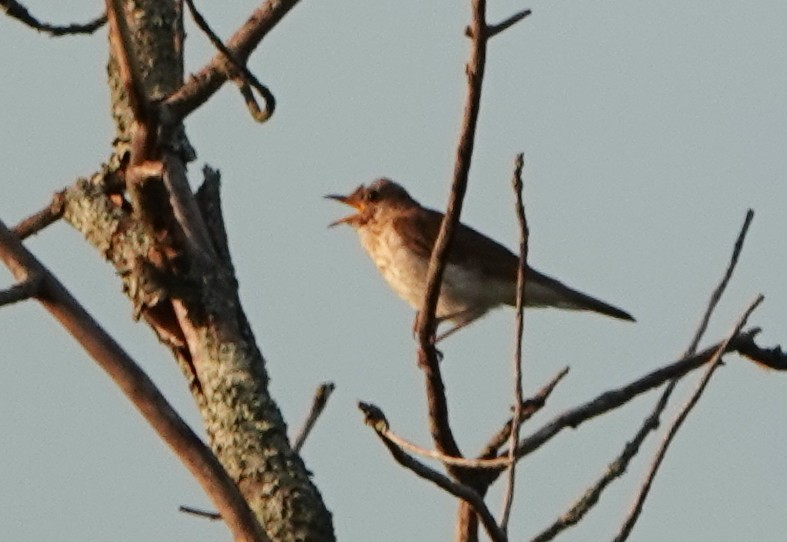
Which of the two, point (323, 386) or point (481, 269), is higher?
point (481, 269)

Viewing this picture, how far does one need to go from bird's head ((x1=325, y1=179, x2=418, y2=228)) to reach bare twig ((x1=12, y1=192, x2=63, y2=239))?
4.75m

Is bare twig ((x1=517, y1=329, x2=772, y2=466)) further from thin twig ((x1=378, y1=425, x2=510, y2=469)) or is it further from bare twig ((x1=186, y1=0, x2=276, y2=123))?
bare twig ((x1=186, y1=0, x2=276, y2=123))

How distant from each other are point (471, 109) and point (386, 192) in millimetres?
6746

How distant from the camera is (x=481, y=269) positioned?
9.82 m

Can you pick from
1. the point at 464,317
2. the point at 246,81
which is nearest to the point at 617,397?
the point at 246,81

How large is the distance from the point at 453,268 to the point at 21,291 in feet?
17.7

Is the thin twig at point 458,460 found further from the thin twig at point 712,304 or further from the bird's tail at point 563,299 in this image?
the bird's tail at point 563,299

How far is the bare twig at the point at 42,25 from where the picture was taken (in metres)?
5.63

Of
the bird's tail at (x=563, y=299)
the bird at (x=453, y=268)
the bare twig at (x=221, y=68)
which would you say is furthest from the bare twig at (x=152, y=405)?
the bird's tail at (x=563, y=299)

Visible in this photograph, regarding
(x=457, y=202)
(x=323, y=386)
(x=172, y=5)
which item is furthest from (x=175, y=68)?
(x=457, y=202)

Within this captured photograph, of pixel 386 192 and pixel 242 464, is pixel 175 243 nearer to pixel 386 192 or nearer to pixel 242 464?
pixel 242 464

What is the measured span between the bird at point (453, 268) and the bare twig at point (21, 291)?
15.9 feet

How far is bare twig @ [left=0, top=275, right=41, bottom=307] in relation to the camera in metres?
4.46

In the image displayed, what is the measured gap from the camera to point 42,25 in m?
5.78
